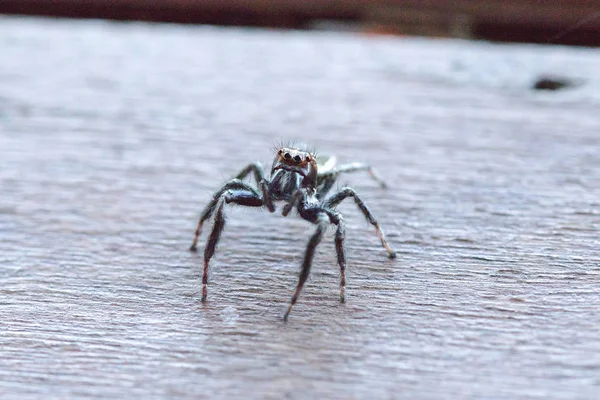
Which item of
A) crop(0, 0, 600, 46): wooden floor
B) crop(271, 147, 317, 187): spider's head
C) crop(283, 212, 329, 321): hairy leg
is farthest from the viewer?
crop(0, 0, 600, 46): wooden floor

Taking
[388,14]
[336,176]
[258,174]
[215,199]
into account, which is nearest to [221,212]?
[215,199]

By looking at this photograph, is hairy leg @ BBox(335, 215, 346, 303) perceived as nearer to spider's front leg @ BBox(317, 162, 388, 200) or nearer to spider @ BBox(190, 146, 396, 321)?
spider @ BBox(190, 146, 396, 321)

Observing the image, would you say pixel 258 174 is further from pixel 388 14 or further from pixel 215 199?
pixel 388 14

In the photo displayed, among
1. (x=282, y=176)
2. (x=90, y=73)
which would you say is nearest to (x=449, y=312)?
(x=282, y=176)

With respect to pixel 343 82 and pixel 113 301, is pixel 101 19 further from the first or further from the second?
pixel 113 301

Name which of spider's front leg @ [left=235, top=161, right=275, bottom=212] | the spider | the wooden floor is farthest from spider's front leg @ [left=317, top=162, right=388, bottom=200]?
the wooden floor

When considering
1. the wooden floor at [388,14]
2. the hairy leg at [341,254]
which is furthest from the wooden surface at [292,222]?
the wooden floor at [388,14]
